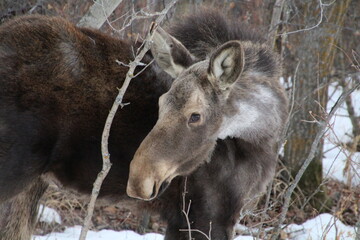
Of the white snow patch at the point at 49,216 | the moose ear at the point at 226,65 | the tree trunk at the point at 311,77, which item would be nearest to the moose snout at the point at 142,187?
the moose ear at the point at 226,65

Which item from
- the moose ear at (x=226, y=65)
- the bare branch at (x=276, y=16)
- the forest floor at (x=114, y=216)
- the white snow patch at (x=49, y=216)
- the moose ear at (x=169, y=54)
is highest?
the bare branch at (x=276, y=16)

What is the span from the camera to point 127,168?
15.8 ft

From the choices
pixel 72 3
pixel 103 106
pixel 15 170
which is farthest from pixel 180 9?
pixel 15 170

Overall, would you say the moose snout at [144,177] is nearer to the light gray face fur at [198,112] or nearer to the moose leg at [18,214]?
the light gray face fur at [198,112]

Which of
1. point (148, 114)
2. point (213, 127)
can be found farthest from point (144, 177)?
point (148, 114)

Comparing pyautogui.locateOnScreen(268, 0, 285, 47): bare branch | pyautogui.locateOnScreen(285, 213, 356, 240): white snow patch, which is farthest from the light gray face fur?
pyautogui.locateOnScreen(285, 213, 356, 240): white snow patch

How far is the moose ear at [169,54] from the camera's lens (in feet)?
15.0

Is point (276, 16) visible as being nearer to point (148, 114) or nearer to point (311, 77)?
point (311, 77)

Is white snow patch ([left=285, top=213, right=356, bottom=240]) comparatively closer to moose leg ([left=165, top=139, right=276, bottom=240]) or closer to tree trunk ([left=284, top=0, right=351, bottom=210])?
tree trunk ([left=284, top=0, right=351, bottom=210])

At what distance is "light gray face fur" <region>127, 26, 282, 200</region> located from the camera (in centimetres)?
398

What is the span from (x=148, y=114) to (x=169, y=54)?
598 millimetres

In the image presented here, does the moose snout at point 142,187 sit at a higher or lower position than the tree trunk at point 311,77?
lower

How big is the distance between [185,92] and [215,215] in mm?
1236

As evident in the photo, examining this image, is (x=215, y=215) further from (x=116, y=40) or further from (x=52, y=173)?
(x=116, y=40)
